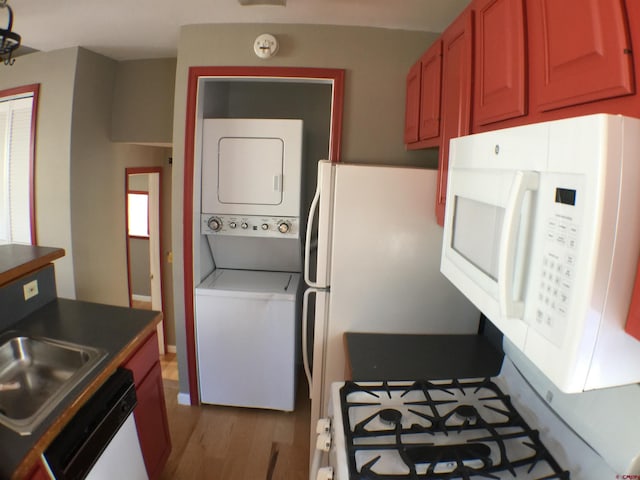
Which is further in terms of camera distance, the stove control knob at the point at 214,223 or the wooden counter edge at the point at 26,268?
the stove control knob at the point at 214,223

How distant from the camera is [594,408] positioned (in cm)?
84

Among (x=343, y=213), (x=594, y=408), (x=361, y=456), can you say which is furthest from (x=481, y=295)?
(x=343, y=213)

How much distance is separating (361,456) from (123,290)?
2.86 m

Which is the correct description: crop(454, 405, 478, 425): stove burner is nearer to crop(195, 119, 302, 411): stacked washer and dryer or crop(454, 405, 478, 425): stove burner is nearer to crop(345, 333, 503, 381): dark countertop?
crop(345, 333, 503, 381): dark countertop

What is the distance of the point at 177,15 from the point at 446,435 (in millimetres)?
2407

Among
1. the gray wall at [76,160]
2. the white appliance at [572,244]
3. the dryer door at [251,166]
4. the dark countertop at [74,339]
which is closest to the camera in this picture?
the white appliance at [572,244]

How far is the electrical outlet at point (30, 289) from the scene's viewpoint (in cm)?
157

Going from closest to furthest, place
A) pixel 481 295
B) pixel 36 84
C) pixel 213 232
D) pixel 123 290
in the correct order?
pixel 481 295, pixel 213 232, pixel 36 84, pixel 123 290

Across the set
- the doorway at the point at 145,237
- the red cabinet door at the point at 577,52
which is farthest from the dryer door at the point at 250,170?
the red cabinet door at the point at 577,52

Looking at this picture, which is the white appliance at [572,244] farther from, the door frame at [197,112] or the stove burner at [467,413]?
the door frame at [197,112]

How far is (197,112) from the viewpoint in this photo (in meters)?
2.14

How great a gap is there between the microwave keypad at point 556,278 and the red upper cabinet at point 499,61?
0.44 m

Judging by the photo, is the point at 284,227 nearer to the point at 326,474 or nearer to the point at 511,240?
the point at 326,474

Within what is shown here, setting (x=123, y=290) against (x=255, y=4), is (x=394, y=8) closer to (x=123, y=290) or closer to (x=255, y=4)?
(x=255, y=4)
